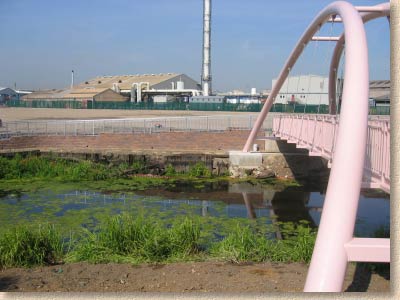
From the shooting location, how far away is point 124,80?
279 feet

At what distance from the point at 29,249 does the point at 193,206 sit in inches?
358

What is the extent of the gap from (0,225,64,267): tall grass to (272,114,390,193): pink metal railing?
199 inches

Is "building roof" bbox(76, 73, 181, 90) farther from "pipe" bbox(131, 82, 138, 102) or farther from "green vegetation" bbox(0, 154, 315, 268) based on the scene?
"green vegetation" bbox(0, 154, 315, 268)

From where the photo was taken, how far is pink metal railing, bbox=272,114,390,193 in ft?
24.2

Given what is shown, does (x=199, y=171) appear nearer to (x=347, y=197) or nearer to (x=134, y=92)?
(x=347, y=197)

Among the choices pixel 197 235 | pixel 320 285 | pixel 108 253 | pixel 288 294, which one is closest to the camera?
pixel 288 294

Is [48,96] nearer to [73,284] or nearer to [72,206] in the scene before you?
[72,206]

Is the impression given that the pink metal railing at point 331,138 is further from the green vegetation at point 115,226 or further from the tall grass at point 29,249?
the tall grass at point 29,249

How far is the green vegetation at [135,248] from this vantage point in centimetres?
759

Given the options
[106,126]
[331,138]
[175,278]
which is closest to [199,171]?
[106,126]

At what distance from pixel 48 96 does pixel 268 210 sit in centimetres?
7150

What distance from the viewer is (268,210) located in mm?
16219

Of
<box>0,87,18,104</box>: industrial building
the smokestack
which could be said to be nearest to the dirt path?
the smokestack

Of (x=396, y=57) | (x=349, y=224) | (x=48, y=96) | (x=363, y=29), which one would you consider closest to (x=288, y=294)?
(x=349, y=224)
